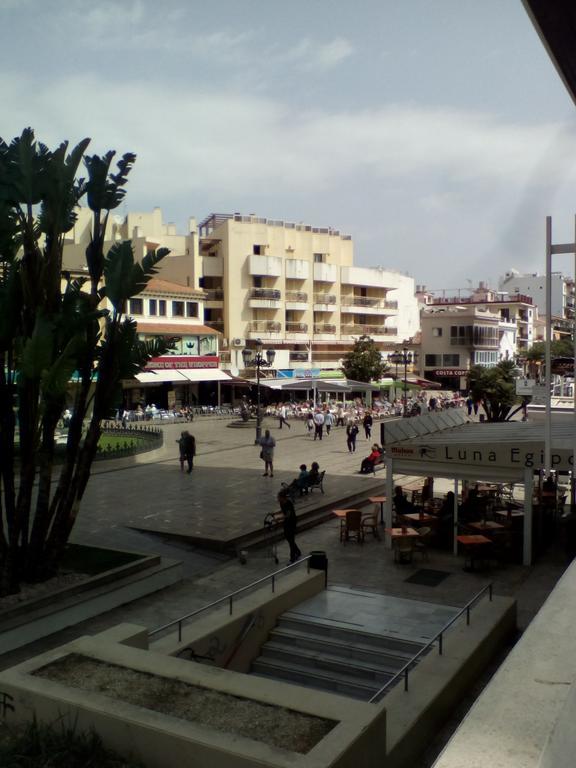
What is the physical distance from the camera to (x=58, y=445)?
26203mm

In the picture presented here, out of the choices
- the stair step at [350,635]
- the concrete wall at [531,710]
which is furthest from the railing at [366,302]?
the concrete wall at [531,710]

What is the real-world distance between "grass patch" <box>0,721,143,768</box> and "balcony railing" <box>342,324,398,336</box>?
204 ft

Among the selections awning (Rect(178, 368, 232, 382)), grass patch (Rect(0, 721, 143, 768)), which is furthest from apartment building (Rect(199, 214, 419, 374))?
grass patch (Rect(0, 721, 143, 768))

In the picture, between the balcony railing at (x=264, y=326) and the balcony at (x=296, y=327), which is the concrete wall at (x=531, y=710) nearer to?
the balcony railing at (x=264, y=326)

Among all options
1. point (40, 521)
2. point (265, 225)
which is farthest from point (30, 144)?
point (265, 225)

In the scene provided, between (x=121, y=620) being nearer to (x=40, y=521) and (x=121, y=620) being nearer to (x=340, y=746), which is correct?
(x=40, y=521)

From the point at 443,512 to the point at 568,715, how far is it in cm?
1345

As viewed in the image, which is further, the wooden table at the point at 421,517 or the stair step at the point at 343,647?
the wooden table at the point at 421,517

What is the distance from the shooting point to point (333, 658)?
373 inches

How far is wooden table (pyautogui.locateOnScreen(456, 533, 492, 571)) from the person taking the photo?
41.9ft

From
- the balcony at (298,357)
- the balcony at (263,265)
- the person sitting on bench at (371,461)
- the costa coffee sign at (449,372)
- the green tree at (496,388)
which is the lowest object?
the person sitting on bench at (371,461)

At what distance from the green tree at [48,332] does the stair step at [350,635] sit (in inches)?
153

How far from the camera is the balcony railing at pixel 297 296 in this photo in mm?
63844

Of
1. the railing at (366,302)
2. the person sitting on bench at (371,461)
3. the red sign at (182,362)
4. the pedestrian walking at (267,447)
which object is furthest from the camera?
the railing at (366,302)
